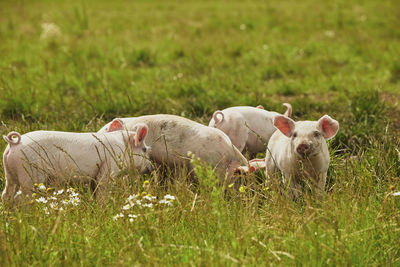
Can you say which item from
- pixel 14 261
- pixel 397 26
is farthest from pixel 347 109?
pixel 397 26

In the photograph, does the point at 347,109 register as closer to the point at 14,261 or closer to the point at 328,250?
the point at 328,250

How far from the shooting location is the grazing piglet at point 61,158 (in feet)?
12.9

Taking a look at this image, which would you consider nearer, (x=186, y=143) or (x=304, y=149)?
(x=304, y=149)

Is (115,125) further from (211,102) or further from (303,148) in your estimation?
(211,102)

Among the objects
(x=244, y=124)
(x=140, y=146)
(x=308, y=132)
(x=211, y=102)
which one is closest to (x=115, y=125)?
(x=140, y=146)

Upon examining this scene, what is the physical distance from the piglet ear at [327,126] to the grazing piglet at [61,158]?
3.98ft

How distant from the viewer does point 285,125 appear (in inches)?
159

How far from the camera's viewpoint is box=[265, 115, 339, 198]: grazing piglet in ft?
12.6

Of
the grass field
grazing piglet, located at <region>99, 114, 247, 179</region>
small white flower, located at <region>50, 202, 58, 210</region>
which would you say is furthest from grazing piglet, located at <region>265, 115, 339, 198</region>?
Result: small white flower, located at <region>50, 202, 58, 210</region>

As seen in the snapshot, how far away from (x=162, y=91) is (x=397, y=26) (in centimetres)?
568

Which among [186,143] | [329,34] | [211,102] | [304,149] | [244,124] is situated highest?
[304,149]

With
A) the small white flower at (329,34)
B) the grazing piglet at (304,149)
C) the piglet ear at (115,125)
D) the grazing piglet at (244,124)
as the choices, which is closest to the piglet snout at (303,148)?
the grazing piglet at (304,149)

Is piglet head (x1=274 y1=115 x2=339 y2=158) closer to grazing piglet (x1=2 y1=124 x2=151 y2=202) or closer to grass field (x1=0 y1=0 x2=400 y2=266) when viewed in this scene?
grass field (x1=0 y1=0 x2=400 y2=266)

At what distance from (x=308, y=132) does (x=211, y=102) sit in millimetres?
2760
